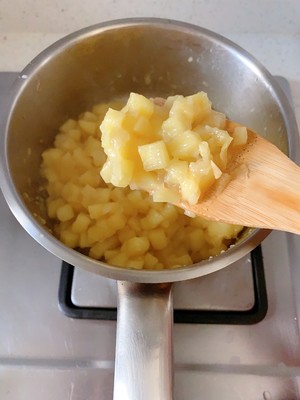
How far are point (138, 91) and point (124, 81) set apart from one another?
0.03 m

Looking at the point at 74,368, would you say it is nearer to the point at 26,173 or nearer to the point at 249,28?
the point at 26,173

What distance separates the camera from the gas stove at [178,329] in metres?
0.68

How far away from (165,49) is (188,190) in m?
0.28

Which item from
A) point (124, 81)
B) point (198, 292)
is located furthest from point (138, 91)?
point (198, 292)

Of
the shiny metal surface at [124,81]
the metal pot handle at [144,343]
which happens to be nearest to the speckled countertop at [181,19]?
the shiny metal surface at [124,81]

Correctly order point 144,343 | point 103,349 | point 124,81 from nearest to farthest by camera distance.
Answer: point 144,343 < point 103,349 < point 124,81

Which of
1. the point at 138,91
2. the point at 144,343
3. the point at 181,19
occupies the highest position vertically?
the point at 181,19

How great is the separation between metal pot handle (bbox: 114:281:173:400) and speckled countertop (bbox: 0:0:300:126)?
455 millimetres

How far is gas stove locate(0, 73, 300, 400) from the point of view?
2.24 feet

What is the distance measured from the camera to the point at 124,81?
0.87 m

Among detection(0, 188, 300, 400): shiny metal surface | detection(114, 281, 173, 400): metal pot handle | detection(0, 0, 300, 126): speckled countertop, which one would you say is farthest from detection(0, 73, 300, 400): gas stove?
detection(0, 0, 300, 126): speckled countertop

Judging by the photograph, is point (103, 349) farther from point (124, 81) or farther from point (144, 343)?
point (124, 81)

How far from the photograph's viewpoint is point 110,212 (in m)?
0.74

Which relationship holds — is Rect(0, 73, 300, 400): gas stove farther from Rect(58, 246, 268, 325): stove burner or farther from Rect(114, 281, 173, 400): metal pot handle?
Rect(114, 281, 173, 400): metal pot handle
